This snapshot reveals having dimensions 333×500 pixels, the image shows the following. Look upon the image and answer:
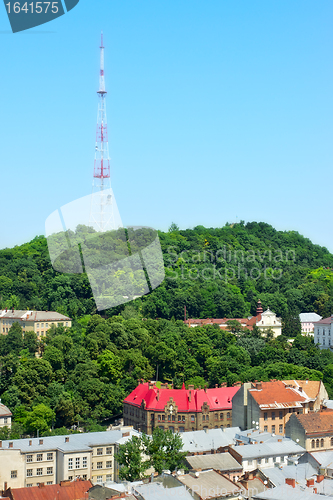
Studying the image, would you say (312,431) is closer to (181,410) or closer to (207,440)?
(207,440)

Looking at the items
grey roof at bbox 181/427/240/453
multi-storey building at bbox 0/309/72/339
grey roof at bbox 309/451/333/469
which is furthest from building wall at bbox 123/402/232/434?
multi-storey building at bbox 0/309/72/339

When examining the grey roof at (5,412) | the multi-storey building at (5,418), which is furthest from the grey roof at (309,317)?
the multi-storey building at (5,418)

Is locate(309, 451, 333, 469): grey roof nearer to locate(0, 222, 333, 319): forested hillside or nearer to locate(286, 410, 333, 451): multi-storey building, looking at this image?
locate(286, 410, 333, 451): multi-storey building

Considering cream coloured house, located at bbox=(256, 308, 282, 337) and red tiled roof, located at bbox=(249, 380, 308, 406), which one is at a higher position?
cream coloured house, located at bbox=(256, 308, 282, 337)

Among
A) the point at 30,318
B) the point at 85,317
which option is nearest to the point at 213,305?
the point at 85,317

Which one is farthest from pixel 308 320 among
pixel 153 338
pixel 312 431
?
pixel 312 431

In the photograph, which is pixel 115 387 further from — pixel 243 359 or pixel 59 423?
pixel 243 359
